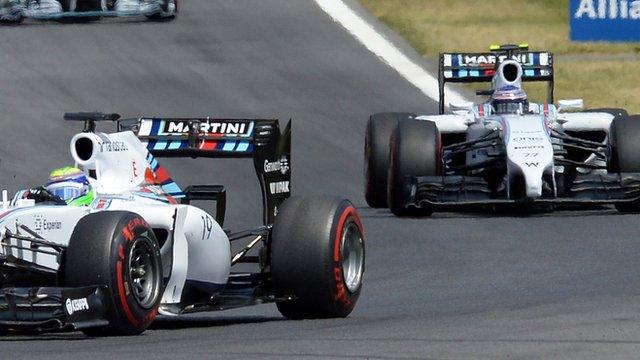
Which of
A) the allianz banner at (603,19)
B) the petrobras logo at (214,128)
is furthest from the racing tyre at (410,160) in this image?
the allianz banner at (603,19)

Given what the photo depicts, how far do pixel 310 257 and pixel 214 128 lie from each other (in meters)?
1.43

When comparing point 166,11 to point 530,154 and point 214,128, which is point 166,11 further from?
point 214,128

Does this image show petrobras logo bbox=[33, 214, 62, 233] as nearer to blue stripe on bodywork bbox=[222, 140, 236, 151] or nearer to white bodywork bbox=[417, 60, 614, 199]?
blue stripe on bodywork bbox=[222, 140, 236, 151]

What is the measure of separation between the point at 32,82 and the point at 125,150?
19.7 metres

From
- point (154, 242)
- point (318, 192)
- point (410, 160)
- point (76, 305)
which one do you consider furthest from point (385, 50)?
point (76, 305)

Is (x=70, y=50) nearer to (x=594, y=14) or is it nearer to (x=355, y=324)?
(x=594, y=14)

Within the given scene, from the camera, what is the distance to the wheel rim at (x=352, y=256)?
11510 mm

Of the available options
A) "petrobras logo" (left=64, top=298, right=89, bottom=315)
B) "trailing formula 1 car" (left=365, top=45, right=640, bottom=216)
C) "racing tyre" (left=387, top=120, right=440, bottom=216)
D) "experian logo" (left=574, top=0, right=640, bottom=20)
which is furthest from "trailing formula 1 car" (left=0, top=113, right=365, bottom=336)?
"experian logo" (left=574, top=0, right=640, bottom=20)

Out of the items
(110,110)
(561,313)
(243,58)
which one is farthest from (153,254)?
(243,58)

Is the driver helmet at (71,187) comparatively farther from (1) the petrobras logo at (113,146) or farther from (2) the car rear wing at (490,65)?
(2) the car rear wing at (490,65)

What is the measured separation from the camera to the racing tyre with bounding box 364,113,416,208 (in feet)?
68.8

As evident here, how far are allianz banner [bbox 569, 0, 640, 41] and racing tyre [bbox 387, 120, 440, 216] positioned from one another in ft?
44.4

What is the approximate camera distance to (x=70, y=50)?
3394 centimetres

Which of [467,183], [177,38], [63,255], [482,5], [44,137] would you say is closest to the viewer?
[63,255]
